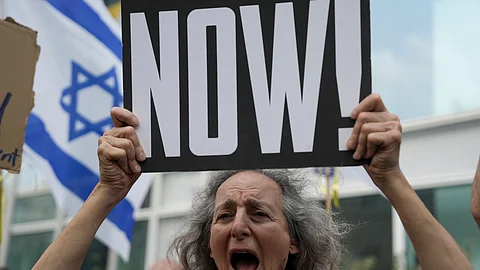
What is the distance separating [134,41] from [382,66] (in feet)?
21.5

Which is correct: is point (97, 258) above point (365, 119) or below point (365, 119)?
below

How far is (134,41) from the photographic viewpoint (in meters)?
2.83

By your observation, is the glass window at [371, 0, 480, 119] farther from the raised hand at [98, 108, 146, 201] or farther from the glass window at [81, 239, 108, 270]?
the raised hand at [98, 108, 146, 201]

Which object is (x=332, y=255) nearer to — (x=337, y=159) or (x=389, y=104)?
(x=337, y=159)

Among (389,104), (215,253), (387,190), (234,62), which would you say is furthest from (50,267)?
(389,104)

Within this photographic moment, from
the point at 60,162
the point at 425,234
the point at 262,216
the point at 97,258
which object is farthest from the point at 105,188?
the point at 97,258

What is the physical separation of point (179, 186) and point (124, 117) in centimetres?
879

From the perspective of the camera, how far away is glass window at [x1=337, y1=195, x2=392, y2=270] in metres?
9.19

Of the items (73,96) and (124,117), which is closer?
(124,117)

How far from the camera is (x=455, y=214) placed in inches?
342

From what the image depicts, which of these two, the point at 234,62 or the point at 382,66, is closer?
the point at 234,62

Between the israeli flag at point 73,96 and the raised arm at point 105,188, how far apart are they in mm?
3184

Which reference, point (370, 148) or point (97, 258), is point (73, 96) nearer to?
point (370, 148)

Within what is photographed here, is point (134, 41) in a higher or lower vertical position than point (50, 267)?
higher
